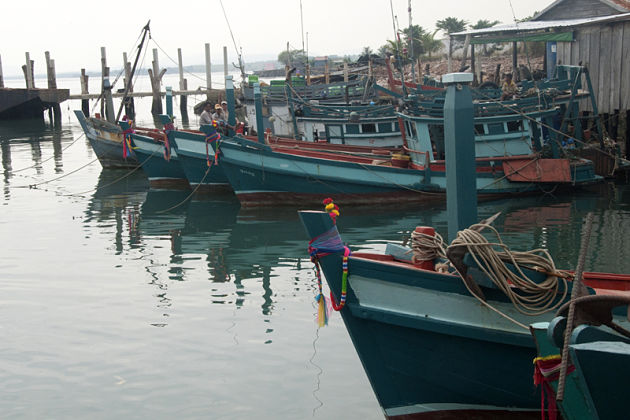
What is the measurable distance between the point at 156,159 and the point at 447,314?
50.5ft

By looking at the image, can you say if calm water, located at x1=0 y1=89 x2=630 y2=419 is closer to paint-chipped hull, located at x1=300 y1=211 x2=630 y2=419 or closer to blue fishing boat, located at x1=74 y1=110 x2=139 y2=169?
paint-chipped hull, located at x1=300 y1=211 x2=630 y2=419

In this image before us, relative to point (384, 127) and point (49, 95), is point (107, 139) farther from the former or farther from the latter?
point (49, 95)

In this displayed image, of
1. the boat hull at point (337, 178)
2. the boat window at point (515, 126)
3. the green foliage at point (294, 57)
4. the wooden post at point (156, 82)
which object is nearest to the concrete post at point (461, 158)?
the boat hull at point (337, 178)

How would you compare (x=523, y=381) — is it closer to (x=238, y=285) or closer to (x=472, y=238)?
(x=472, y=238)

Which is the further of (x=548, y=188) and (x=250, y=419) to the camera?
(x=548, y=188)

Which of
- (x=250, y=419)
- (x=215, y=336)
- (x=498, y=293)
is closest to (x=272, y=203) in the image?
(x=215, y=336)

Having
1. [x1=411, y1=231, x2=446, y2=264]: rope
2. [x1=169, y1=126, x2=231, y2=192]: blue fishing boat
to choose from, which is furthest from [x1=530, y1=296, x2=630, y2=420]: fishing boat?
[x1=169, y1=126, x2=231, y2=192]: blue fishing boat

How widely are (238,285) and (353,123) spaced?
31.5 feet

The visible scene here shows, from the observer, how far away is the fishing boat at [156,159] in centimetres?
1955

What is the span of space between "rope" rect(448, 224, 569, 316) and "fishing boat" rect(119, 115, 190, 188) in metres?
14.7

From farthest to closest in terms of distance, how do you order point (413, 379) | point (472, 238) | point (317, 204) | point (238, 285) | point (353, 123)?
point (353, 123) < point (317, 204) < point (238, 285) < point (413, 379) < point (472, 238)

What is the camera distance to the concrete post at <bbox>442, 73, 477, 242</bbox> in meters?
6.54

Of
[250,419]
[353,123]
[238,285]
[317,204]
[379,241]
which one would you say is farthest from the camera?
[353,123]

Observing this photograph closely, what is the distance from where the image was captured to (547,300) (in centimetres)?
550
